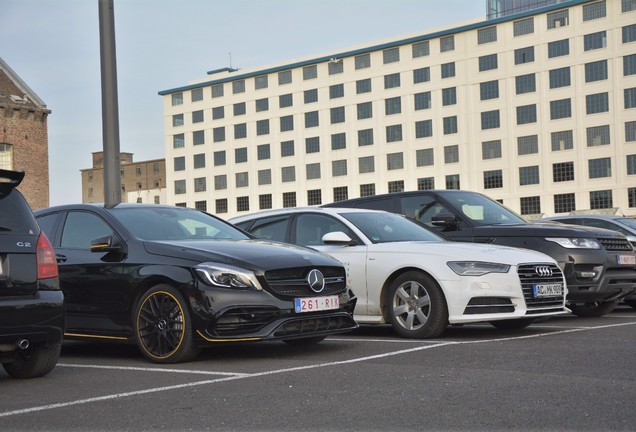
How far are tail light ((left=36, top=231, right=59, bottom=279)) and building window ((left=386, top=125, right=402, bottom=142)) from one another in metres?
85.4

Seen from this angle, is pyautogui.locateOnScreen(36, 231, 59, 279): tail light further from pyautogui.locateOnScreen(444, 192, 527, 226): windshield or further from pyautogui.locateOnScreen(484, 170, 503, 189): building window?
pyautogui.locateOnScreen(484, 170, 503, 189): building window

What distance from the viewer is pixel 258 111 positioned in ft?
336

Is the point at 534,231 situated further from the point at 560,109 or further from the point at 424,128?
the point at 424,128

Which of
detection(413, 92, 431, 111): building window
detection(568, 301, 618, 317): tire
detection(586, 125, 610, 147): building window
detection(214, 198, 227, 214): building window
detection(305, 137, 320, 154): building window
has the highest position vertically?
detection(413, 92, 431, 111): building window

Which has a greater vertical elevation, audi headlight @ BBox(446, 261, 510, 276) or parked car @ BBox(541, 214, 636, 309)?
parked car @ BBox(541, 214, 636, 309)

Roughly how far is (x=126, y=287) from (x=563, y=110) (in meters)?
79.0

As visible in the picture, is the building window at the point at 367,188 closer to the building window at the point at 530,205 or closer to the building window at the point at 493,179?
the building window at the point at 493,179

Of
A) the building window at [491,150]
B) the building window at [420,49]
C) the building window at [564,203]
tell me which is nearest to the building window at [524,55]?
the building window at [491,150]

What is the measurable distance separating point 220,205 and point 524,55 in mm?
41902

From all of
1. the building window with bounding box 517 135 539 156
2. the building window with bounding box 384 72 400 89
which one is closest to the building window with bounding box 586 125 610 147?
the building window with bounding box 517 135 539 156

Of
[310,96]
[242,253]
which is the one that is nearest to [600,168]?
[310,96]

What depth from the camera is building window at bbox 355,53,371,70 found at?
93412 mm

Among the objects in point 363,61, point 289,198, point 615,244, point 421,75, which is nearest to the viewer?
point 615,244

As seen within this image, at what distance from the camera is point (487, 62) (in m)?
86.2
